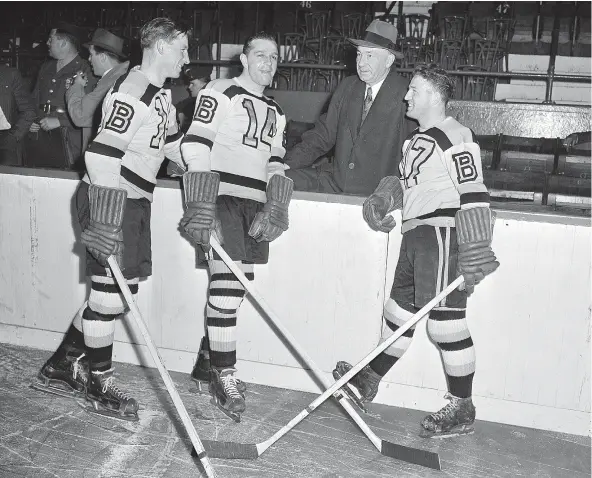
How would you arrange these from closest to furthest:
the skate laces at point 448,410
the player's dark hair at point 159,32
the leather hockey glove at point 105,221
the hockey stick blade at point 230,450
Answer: the hockey stick blade at point 230,450 < the leather hockey glove at point 105,221 < the player's dark hair at point 159,32 < the skate laces at point 448,410

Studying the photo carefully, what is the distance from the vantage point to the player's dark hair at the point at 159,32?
125 inches

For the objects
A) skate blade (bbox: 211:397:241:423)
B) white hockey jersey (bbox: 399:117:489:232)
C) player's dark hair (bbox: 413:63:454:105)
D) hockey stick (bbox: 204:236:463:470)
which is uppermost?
player's dark hair (bbox: 413:63:454:105)

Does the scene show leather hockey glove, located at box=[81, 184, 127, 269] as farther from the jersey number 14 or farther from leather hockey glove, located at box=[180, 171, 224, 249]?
the jersey number 14

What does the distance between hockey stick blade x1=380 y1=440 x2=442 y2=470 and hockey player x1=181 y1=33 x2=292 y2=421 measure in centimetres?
70

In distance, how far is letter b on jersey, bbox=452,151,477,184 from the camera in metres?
3.01

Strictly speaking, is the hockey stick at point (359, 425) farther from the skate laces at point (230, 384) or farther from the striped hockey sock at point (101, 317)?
the striped hockey sock at point (101, 317)

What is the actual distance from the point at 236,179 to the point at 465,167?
1038 mm

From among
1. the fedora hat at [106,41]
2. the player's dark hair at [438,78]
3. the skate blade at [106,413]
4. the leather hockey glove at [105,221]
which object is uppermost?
the fedora hat at [106,41]

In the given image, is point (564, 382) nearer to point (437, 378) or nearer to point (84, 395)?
point (437, 378)

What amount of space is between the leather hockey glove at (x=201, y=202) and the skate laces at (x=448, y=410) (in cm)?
129

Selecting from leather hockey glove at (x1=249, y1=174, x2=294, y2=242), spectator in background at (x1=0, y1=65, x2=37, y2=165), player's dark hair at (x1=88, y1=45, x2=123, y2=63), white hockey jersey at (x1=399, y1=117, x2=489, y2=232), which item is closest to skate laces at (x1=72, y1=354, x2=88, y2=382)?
leather hockey glove at (x1=249, y1=174, x2=294, y2=242)

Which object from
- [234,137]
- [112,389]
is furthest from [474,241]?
[112,389]

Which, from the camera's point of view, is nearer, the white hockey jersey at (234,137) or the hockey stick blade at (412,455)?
the hockey stick blade at (412,455)

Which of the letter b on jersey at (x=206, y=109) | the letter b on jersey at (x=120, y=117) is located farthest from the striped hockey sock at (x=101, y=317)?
the letter b on jersey at (x=206, y=109)
